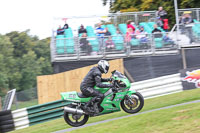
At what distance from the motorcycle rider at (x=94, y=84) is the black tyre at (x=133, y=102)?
0.64 m

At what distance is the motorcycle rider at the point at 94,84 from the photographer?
9773 mm

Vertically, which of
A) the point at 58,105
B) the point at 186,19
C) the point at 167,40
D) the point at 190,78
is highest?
the point at 186,19

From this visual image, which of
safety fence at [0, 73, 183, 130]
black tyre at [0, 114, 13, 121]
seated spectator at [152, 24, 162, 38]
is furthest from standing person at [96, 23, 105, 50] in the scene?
black tyre at [0, 114, 13, 121]

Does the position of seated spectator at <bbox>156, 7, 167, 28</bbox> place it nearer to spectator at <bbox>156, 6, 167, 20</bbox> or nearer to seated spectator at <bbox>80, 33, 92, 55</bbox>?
spectator at <bbox>156, 6, 167, 20</bbox>

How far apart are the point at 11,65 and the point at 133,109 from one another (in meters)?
49.9

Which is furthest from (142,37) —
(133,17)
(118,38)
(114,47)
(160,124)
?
(160,124)

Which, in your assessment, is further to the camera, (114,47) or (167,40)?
(167,40)

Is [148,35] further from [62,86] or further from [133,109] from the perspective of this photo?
[133,109]

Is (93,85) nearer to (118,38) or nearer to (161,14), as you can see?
(118,38)

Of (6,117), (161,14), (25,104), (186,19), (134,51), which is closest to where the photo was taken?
(6,117)

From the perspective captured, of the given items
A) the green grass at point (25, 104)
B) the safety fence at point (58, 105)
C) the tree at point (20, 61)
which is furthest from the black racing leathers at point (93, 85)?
the tree at point (20, 61)

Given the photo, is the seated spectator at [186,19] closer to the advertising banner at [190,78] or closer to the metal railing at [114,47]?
the metal railing at [114,47]

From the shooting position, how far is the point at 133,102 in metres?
9.92

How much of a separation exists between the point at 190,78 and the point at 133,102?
5.42 metres
